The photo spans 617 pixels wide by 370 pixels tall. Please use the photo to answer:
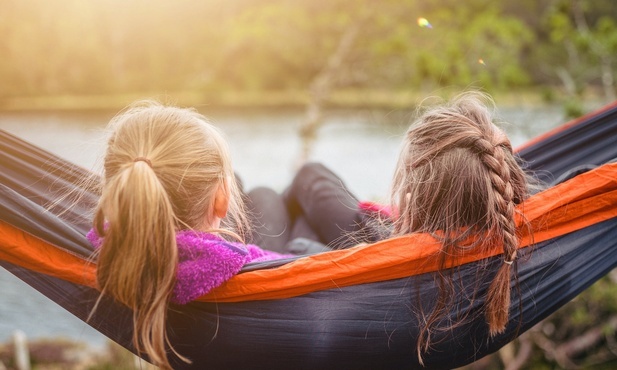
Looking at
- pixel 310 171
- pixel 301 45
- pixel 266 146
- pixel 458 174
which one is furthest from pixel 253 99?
pixel 458 174

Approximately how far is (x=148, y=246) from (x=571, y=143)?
1.20 m

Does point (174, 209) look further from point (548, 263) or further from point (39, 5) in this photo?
point (39, 5)

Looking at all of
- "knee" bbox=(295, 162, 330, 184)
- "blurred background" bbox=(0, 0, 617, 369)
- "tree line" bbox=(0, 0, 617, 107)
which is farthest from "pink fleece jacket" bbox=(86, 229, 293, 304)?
"tree line" bbox=(0, 0, 617, 107)

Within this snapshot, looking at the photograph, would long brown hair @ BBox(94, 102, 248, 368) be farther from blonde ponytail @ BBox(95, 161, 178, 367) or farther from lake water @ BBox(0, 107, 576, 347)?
lake water @ BBox(0, 107, 576, 347)

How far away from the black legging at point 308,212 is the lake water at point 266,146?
1.98 m

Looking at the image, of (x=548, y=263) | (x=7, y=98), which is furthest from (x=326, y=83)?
(x=7, y=98)

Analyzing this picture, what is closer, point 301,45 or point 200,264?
point 200,264

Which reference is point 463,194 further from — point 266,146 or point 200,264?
point 266,146

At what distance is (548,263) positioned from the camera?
4.11ft

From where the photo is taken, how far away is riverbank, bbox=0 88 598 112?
4930 millimetres

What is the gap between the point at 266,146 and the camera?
32.6 ft

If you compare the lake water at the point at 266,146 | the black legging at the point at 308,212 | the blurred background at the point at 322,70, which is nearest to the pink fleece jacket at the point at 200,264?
the blurred background at the point at 322,70

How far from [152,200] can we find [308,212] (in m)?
0.84

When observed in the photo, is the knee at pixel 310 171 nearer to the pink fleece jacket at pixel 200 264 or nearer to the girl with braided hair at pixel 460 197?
the girl with braided hair at pixel 460 197
